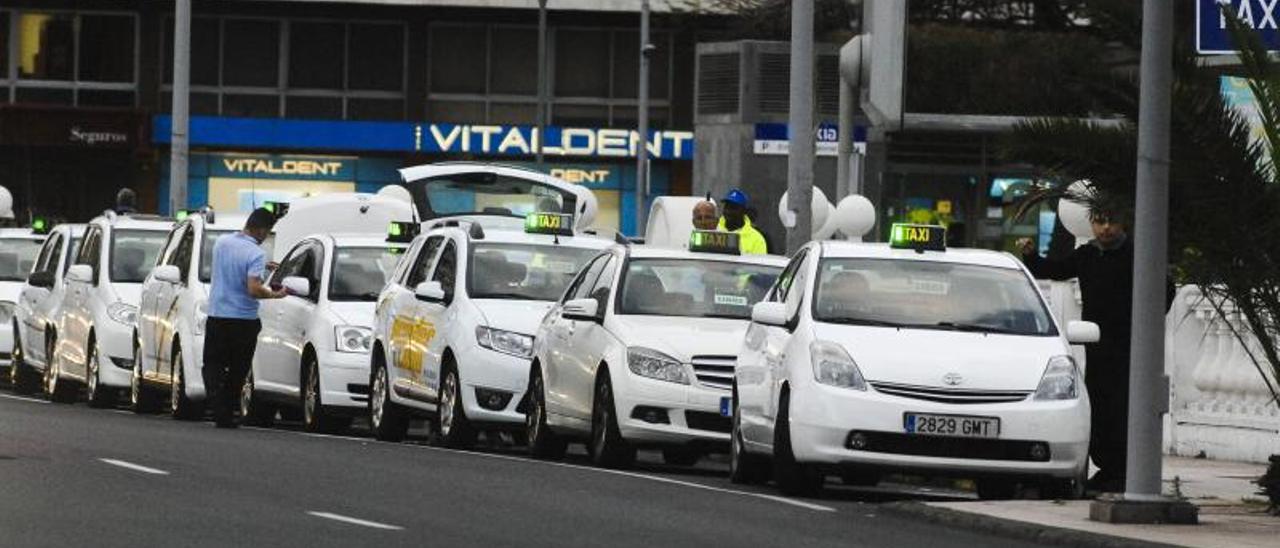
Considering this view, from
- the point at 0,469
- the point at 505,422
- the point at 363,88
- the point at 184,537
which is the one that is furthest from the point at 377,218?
the point at 363,88

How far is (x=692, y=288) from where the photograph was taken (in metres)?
21.4

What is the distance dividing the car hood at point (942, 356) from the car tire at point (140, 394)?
12.1 metres

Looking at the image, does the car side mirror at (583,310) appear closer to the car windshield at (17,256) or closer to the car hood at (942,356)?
the car hood at (942,356)

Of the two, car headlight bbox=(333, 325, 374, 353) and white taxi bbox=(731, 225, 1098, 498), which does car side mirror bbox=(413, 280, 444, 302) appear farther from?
white taxi bbox=(731, 225, 1098, 498)

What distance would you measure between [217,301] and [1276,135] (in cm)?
1093

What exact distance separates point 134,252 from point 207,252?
2.83 meters

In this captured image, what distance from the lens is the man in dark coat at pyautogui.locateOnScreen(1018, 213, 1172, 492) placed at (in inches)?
767

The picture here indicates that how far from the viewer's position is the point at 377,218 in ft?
110

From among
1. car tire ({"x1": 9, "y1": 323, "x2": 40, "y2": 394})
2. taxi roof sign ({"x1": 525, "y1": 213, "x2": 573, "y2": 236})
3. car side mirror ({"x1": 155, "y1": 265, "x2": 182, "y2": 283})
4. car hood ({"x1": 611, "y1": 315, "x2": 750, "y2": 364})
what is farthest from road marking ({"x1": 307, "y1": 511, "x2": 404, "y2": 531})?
car tire ({"x1": 9, "y1": 323, "x2": 40, "y2": 394})

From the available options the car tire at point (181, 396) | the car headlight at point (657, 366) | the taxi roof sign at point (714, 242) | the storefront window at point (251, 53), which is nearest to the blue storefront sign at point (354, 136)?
the storefront window at point (251, 53)

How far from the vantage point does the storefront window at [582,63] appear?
71.6 meters

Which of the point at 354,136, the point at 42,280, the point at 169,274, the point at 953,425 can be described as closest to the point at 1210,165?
the point at 953,425

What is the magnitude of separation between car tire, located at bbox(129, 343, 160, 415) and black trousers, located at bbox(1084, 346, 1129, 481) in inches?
461

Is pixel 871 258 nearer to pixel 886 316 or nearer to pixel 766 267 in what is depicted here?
pixel 886 316
